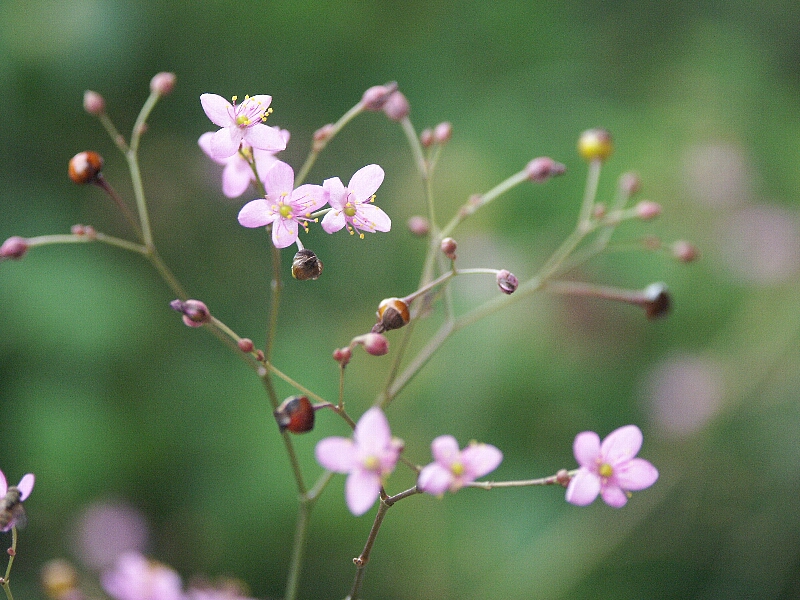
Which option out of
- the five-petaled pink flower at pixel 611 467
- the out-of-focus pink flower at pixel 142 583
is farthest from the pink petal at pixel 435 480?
the out-of-focus pink flower at pixel 142 583

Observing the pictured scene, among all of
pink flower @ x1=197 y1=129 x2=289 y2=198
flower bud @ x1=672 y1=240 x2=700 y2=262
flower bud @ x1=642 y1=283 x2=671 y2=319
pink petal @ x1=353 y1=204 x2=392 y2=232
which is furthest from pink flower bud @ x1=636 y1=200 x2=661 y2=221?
pink flower @ x1=197 y1=129 x2=289 y2=198

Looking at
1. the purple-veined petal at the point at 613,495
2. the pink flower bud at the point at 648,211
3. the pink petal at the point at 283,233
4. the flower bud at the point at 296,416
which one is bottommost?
the purple-veined petal at the point at 613,495

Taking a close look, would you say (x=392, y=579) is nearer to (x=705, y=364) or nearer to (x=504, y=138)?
(x=705, y=364)

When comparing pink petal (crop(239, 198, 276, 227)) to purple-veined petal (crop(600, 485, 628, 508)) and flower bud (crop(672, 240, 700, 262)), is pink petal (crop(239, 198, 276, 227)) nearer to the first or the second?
purple-veined petal (crop(600, 485, 628, 508))

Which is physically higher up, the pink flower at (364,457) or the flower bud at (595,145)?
the flower bud at (595,145)

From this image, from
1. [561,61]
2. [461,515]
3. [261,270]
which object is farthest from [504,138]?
[461,515]

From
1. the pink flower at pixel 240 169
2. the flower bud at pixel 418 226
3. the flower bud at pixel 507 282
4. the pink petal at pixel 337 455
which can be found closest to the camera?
the pink petal at pixel 337 455

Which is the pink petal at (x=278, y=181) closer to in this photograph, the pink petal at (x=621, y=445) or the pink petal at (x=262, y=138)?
the pink petal at (x=262, y=138)
